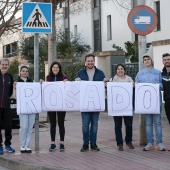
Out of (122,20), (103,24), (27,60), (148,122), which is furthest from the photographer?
(27,60)

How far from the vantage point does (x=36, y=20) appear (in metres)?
10.7

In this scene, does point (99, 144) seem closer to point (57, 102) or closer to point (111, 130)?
point (57, 102)

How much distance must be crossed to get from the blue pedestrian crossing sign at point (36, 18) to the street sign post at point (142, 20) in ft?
5.94

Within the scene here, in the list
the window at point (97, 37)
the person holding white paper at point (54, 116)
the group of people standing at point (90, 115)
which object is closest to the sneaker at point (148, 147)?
the group of people standing at point (90, 115)

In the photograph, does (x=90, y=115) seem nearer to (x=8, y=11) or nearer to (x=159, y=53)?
(x=159, y=53)

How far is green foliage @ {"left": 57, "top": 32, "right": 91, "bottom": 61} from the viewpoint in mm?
33344

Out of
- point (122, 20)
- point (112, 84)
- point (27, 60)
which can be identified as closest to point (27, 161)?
point (112, 84)

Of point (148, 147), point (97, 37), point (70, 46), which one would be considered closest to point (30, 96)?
point (148, 147)

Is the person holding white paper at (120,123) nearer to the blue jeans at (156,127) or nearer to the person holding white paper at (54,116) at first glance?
the blue jeans at (156,127)

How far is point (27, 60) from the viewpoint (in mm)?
40812

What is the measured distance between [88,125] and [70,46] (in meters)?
24.8

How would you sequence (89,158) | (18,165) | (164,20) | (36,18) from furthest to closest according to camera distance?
(164,20) < (36,18) < (89,158) < (18,165)

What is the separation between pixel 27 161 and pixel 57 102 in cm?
161

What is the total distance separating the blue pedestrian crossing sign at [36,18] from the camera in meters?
10.7
